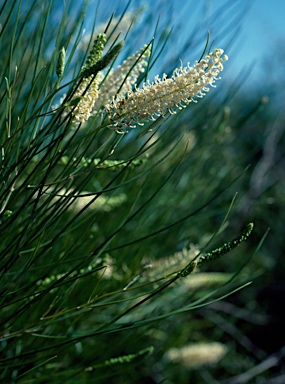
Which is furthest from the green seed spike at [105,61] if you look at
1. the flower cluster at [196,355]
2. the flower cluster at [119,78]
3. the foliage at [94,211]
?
the flower cluster at [196,355]

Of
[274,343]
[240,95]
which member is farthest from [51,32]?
[240,95]

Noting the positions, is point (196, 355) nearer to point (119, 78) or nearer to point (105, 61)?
point (119, 78)

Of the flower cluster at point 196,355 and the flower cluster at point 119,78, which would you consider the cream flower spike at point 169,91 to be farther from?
the flower cluster at point 196,355

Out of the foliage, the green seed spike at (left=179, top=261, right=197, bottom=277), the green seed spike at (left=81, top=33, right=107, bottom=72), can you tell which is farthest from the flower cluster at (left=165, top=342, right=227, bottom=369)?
the green seed spike at (left=81, top=33, right=107, bottom=72)

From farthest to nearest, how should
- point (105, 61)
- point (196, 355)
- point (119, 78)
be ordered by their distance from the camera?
point (196, 355) < point (119, 78) < point (105, 61)

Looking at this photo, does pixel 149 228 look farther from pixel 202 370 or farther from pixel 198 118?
pixel 202 370

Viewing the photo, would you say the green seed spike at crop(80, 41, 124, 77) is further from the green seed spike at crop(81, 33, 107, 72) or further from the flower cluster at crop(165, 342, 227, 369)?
the flower cluster at crop(165, 342, 227, 369)

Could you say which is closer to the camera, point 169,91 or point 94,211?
point 169,91

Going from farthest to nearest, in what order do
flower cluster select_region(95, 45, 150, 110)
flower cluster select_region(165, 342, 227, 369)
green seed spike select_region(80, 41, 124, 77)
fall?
flower cluster select_region(165, 342, 227, 369) → flower cluster select_region(95, 45, 150, 110) → green seed spike select_region(80, 41, 124, 77)

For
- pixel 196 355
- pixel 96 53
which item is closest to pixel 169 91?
pixel 96 53

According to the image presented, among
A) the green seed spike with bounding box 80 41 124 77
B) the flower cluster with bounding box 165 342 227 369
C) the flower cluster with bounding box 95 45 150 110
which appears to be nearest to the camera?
the green seed spike with bounding box 80 41 124 77

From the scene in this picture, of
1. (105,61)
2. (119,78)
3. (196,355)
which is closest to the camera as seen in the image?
(105,61)
